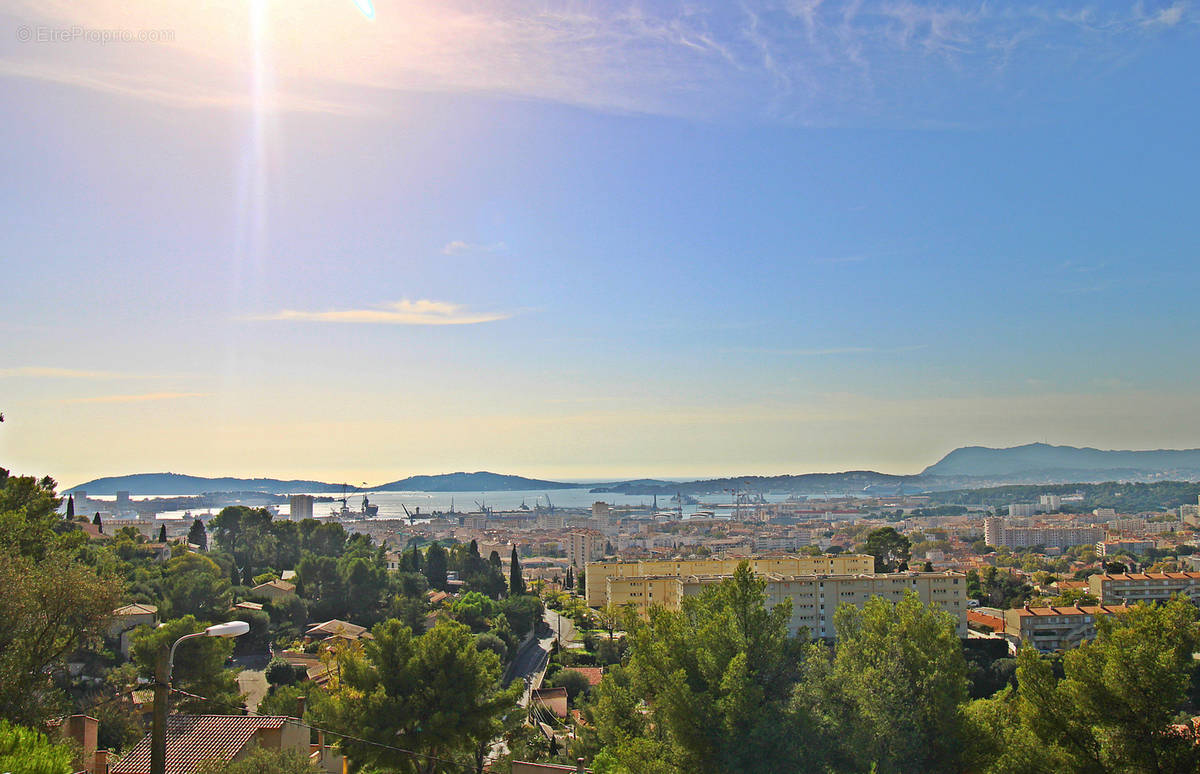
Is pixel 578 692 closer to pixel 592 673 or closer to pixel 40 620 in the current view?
pixel 592 673

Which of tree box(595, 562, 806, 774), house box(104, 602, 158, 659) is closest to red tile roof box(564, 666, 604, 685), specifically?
house box(104, 602, 158, 659)

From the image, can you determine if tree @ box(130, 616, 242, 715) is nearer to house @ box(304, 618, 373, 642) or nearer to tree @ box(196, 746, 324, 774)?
tree @ box(196, 746, 324, 774)

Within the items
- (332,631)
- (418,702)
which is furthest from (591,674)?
(418,702)

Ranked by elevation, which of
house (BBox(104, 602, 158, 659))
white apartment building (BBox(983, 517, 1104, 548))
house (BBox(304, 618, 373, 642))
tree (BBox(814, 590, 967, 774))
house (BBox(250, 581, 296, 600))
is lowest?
white apartment building (BBox(983, 517, 1104, 548))

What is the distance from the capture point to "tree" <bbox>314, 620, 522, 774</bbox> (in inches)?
340

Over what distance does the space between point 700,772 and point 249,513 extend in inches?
1241

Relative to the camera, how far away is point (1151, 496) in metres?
124

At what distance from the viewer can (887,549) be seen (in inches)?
1315

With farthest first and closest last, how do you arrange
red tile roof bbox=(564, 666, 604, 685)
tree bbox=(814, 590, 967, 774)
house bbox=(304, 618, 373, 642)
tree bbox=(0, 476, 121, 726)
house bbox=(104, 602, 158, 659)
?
house bbox=(304, 618, 373, 642), red tile roof bbox=(564, 666, 604, 685), house bbox=(104, 602, 158, 659), tree bbox=(0, 476, 121, 726), tree bbox=(814, 590, 967, 774)

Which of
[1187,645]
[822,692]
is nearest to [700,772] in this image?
[822,692]

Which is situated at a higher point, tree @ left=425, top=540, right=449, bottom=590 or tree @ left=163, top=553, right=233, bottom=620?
tree @ left=163, top=553, right=233, bottom=620

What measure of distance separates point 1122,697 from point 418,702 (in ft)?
22.4

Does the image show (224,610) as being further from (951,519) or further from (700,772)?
(951,519)

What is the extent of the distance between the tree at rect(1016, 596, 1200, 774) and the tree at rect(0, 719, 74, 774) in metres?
6.54
